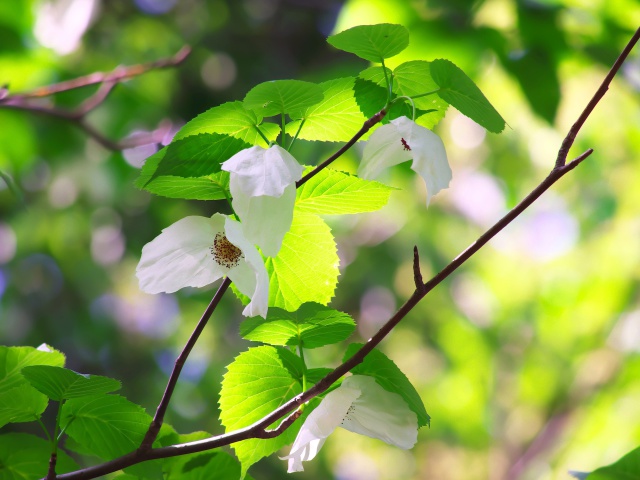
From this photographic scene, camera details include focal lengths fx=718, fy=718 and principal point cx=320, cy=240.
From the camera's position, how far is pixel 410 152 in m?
0.33

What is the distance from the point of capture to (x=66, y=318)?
9.39ft

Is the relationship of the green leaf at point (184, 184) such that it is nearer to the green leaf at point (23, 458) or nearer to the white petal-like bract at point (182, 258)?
the white petal-like bract at point (182, 258)

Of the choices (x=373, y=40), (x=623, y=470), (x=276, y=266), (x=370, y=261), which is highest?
(x=373, y=40)

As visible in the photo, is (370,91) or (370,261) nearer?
(370,91)

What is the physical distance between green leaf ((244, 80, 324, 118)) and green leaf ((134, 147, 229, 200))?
4cm

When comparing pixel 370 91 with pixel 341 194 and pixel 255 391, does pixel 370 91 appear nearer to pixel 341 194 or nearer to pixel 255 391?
pixel 341 194

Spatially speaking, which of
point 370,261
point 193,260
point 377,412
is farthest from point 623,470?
point 370,261

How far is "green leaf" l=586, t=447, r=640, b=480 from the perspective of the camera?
0.36m

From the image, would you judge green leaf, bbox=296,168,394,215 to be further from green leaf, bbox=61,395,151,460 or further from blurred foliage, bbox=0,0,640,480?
blurred foliage, bbox=0,0,640,480

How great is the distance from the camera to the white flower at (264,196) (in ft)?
0.99

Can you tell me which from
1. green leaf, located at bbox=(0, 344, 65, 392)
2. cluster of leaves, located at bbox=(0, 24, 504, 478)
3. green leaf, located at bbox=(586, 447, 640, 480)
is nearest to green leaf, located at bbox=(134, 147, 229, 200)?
cluster of leaves, located at bbox=(0, 24, 504, 478)

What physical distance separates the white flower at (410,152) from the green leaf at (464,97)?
24 millimetres

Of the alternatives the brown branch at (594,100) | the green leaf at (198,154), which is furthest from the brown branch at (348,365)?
the green leaf at (198,154)

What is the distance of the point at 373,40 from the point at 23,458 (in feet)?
0.93
